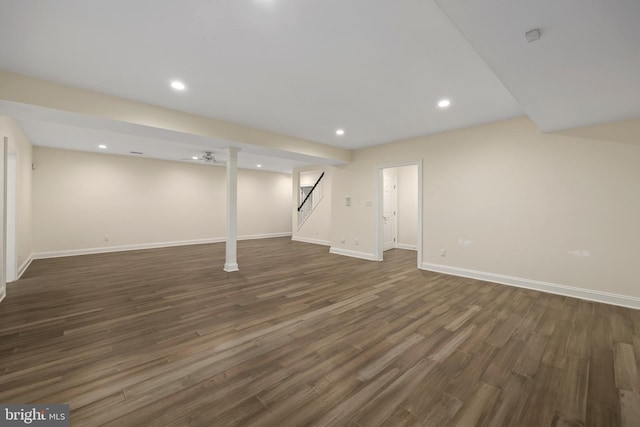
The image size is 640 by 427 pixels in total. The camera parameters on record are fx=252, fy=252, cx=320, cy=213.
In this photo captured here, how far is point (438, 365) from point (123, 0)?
369cm

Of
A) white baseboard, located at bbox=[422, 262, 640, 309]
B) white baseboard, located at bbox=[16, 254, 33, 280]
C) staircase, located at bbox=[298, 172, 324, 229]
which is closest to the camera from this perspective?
white baseboard, located at bbox=[422, 262, 640, 309]

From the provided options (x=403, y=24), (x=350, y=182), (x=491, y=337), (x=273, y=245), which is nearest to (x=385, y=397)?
(x=491, y=337)

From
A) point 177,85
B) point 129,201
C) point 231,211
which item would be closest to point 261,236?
point 129,201

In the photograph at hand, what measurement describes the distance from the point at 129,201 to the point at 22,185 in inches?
100

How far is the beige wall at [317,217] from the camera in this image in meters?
8.89

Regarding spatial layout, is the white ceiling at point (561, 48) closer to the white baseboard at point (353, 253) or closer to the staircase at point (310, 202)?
the white baseboard at point (353, 253)

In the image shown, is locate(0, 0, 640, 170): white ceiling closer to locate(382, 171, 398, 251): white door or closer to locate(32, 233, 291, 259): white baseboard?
locate(382, 171, 398, 251): white door

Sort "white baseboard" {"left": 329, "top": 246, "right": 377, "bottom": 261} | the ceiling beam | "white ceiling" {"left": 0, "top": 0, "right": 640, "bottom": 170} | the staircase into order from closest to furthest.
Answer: "white ceiling" {"left": 0, "top": 0, "right": 640, "bottom": 170}, the ceiling beam, "white baseboard" {"left": 329, "top": 246, "right": 377, "bottom": 261}, the staircase

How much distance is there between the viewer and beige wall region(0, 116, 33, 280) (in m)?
4.11

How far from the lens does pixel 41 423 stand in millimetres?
1502

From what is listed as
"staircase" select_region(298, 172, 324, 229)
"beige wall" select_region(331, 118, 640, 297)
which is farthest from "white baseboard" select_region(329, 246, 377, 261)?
"staircase" select_region(298, 172, 324, 229)

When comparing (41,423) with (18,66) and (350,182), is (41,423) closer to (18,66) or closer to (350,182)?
(18,66)

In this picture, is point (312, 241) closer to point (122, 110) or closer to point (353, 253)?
point (353, 253)

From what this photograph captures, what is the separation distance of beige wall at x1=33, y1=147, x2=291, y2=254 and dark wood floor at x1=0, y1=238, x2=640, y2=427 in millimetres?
3069
